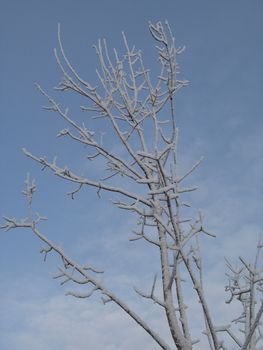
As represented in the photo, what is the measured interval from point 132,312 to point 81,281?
53 centimetres

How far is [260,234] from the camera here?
3.13m

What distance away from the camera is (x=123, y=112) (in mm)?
4957

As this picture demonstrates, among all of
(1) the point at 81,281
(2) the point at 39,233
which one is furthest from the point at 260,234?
(2) the point at 39,233

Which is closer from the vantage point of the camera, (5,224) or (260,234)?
(260,234)

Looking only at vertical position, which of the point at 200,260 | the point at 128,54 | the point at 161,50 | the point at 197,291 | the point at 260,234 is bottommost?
the point at 197,291

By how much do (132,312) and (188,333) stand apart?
53 centimetres

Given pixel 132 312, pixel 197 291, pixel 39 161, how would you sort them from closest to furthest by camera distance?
pixel 197 291 < pixel 132 312 < pixel 39 161

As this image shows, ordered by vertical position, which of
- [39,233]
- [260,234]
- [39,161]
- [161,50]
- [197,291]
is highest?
[161,50]

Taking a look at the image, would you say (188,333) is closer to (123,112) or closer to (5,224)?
(5,224)

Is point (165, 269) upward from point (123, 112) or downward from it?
downward

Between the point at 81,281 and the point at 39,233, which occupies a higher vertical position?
the point at 39,233

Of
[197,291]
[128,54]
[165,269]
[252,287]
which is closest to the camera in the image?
[197,291]

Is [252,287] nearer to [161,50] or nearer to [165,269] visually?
[165,269]

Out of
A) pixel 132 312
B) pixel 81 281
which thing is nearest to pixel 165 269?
pixel 132 312
